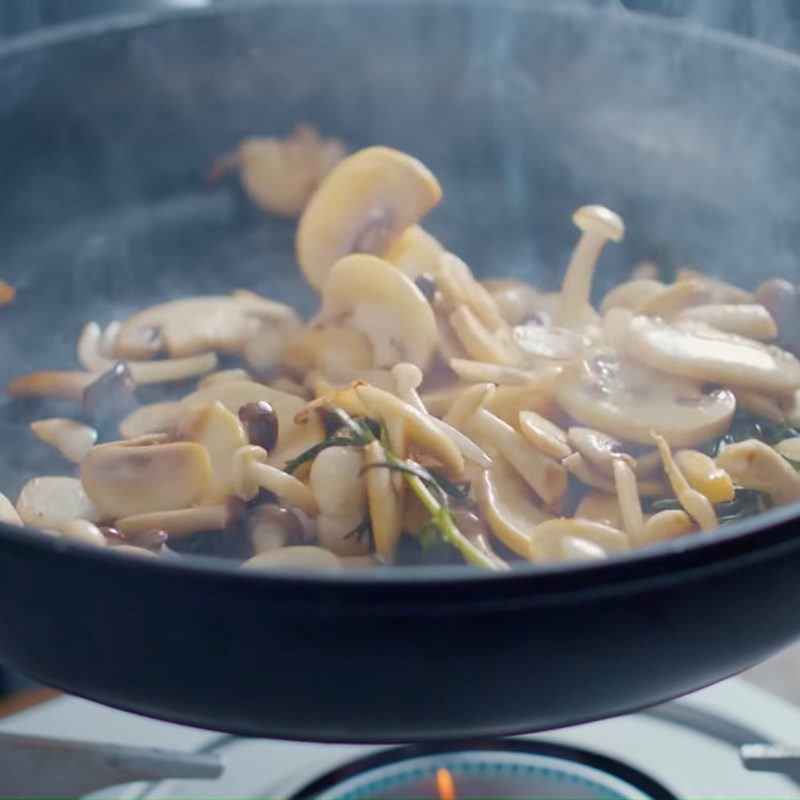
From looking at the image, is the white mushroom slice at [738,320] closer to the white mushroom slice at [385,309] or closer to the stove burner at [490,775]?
the white mushroom slice at [385,309]

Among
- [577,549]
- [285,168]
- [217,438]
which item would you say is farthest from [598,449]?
[285,168]

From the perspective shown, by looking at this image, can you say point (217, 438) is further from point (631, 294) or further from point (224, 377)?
point (631, 294)

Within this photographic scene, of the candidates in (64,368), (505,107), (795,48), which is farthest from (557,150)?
(64,368)

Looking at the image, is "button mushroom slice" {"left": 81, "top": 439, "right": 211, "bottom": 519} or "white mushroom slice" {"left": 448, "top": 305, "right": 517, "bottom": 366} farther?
"white mushroom slice" {"left": 448, "top": 305, "right": 517, "bottom": 366}

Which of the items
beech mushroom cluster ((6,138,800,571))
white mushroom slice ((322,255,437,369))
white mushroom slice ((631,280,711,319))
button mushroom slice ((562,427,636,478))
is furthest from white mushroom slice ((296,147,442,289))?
button mushroom slice ((562,427,636,478))

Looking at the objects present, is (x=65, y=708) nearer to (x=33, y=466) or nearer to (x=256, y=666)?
(x=33, y=466)

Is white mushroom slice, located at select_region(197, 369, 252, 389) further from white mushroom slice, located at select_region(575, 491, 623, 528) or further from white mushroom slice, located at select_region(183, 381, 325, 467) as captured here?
white mushroom slice, located at select_region(575, 491, 623, 528)
